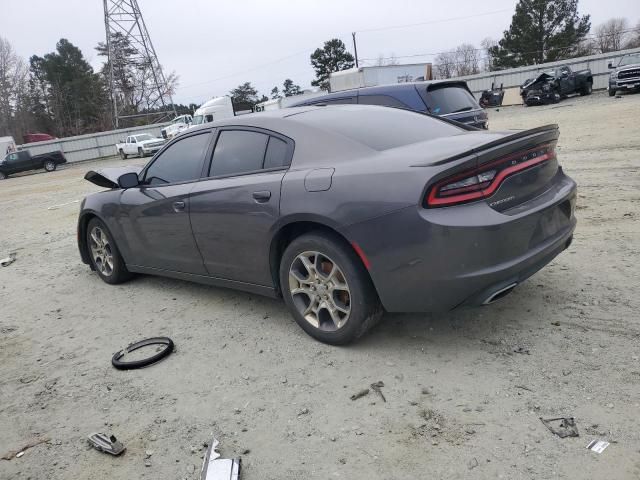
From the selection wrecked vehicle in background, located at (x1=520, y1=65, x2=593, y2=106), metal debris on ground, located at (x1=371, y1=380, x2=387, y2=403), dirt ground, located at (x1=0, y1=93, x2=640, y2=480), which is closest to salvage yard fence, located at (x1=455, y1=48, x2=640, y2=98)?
wrecked vehicle in background, located at (x1=520, y1=65, x2=593, y2=106)

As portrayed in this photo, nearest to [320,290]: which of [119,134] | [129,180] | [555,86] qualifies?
[129,180]

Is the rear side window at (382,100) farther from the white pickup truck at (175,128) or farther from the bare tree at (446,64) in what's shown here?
the bare tree at (446,64)

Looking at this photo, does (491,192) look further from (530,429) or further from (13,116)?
(13,116)

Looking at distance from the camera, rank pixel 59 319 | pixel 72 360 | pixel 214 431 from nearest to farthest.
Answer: pixel 214 431 < pixel 72 360 < pixel 59 319

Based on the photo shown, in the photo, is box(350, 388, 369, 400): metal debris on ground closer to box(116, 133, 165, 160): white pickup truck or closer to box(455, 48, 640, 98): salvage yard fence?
box(116, 133, 165, 160): white pickup truck

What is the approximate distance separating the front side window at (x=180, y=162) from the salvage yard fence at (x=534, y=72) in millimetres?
33818

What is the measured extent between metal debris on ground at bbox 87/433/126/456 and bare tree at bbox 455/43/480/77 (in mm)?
69961

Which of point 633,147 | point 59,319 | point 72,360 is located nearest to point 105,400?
point 72,360

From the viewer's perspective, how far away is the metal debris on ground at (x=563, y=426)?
2346mm

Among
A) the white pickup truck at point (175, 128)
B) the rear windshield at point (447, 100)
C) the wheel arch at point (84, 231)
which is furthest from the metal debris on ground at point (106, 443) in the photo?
the white pickup truck at point (175, 128)

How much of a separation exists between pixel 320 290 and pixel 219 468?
4.37ft

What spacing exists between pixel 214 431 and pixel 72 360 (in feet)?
5.47

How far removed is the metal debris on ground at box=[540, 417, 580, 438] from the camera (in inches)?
92.4

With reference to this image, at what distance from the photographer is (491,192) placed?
290cm
